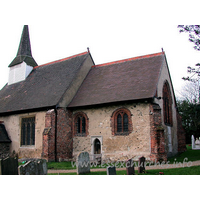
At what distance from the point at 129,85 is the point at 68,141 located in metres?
6.63

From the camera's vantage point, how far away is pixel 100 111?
18.3 m

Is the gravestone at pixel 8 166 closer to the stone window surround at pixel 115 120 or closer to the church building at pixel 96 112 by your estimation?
the church building at pixel 96 112

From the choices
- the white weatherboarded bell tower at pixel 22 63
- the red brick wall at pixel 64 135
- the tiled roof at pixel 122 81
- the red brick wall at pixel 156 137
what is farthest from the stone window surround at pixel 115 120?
the white weatherboarded bell tower at pixel 22 63

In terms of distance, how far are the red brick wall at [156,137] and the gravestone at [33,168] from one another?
830 centimetres

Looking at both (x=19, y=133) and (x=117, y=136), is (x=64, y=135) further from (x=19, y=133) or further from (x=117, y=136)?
(x=19, y=133)

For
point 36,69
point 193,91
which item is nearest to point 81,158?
point 36,69

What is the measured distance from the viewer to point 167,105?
20.2 metres

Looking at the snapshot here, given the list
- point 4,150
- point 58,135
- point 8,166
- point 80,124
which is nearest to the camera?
point 8,166

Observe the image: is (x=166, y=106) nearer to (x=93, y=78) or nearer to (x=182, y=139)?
(x=182, y=139)

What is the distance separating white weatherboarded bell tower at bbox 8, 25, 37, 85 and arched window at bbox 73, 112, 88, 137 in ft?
32.9

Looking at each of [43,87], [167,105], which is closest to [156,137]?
[167,105]

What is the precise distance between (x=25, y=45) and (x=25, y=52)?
1.07 metres

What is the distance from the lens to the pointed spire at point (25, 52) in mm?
27234

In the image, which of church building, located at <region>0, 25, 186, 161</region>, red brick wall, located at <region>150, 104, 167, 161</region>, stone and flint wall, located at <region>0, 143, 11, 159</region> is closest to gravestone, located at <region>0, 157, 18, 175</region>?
church building, located at <region>0, 25, 186, 161</region>
